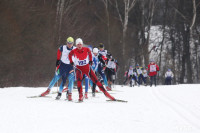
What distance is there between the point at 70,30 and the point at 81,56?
65.3ft

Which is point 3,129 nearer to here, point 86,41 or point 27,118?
point 27,118

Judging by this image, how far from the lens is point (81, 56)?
10.1 meters

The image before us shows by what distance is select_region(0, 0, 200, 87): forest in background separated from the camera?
74.9ft

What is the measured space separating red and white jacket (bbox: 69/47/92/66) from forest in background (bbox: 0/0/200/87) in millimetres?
12401

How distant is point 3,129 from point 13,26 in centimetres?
1807

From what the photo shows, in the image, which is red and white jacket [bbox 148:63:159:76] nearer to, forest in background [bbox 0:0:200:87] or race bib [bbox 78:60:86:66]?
forest in background [bbox 0:0:200:87]

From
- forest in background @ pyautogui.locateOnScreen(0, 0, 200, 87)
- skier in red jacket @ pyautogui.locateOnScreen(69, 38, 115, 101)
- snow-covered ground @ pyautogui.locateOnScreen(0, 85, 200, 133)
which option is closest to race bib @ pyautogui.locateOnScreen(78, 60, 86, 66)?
skier in red jacket @ pyautogui.locateOnScreen(69, 38, 115, 101)

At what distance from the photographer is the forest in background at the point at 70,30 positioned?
22844mm

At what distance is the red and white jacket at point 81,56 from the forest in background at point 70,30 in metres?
12.4

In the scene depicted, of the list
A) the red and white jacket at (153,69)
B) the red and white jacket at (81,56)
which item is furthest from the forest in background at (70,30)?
the red and white jacket at (81,56)

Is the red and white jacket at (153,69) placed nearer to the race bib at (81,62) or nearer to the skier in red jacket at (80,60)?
the skier in red jacket at (80,60)

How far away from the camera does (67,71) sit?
420 inches

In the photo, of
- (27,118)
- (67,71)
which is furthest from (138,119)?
(67,71)

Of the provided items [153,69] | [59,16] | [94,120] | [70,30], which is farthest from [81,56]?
[70,30]
